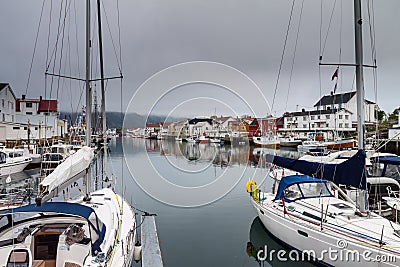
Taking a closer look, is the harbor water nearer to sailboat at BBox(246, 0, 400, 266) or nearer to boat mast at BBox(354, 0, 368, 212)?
sailboat at BBox(246, 0, 400, 266)

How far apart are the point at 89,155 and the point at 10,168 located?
19.7 meters

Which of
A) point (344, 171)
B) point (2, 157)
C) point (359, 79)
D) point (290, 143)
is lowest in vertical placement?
point (2, 157)

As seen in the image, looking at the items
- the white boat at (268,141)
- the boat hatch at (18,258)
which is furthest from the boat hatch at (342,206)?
the white boat at (268,141)

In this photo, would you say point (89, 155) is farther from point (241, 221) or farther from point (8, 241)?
point (241, 221)

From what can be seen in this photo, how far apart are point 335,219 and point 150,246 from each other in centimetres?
554

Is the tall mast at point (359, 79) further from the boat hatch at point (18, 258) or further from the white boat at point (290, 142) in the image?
the white boat at point (290, 142)

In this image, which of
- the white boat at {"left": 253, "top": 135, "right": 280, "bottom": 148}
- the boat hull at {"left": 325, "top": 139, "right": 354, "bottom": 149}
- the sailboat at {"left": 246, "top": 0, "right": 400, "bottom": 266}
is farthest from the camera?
the white boat at {"left": 253, "top": 135, "right": 280, "bottom": 148}

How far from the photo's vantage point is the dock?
28.0 feet

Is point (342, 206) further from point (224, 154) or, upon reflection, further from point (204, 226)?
point (224, 154)


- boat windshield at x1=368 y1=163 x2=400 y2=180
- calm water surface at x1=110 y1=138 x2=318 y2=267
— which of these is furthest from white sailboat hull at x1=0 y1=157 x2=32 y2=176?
boat windshield at x1=368 y1=163 x2=400 y2=180

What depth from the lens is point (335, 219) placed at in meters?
8.37

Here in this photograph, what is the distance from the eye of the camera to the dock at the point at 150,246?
28.0ft

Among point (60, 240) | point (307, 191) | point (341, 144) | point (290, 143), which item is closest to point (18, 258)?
point (60, 240)

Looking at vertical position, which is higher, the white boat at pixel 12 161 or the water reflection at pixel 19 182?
the white boat at pixel 12 161
